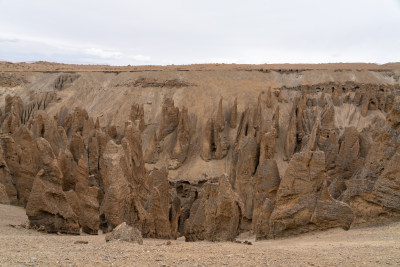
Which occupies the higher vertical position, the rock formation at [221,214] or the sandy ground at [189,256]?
the sandy ground at [189,256]

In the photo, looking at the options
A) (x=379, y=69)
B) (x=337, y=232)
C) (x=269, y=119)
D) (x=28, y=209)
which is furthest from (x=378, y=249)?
(x=379, y=69)

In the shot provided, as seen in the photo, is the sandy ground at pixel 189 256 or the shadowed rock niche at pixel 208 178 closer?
the sandy ground at pixel 189 256

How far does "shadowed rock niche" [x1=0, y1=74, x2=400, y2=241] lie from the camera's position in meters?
12.4

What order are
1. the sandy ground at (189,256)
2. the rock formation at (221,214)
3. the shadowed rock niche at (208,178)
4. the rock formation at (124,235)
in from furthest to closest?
the shadowed rock niche at (208,178) < the rock formation at (221,214) < the rock formation at (124,235) < the sandy ground at (189,256)

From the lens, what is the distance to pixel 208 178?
30656mm

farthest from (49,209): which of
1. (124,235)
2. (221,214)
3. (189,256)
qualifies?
(189,256)

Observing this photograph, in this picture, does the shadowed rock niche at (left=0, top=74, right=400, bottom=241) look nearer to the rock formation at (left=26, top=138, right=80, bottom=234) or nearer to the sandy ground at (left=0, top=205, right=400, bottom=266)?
the rock formation at (left=26, top=138, right=80, bottom=234)

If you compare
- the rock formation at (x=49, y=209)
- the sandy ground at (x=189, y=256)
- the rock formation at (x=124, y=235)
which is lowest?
the rock formation at (x=49, y=209)

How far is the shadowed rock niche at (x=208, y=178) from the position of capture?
1241cm

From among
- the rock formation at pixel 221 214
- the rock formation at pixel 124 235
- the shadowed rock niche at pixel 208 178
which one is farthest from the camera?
the shadowed rock niche at pixel 208 178

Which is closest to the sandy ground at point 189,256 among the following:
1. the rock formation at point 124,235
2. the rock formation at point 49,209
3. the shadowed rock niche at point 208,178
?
the rock formation at point 124,235

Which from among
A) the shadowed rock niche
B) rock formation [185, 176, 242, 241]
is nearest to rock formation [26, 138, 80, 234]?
the shadowed rock niche

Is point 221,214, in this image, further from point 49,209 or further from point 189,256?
point 49,209

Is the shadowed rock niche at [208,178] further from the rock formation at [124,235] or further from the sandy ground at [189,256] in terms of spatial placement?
the sandy ground at [189,256]
